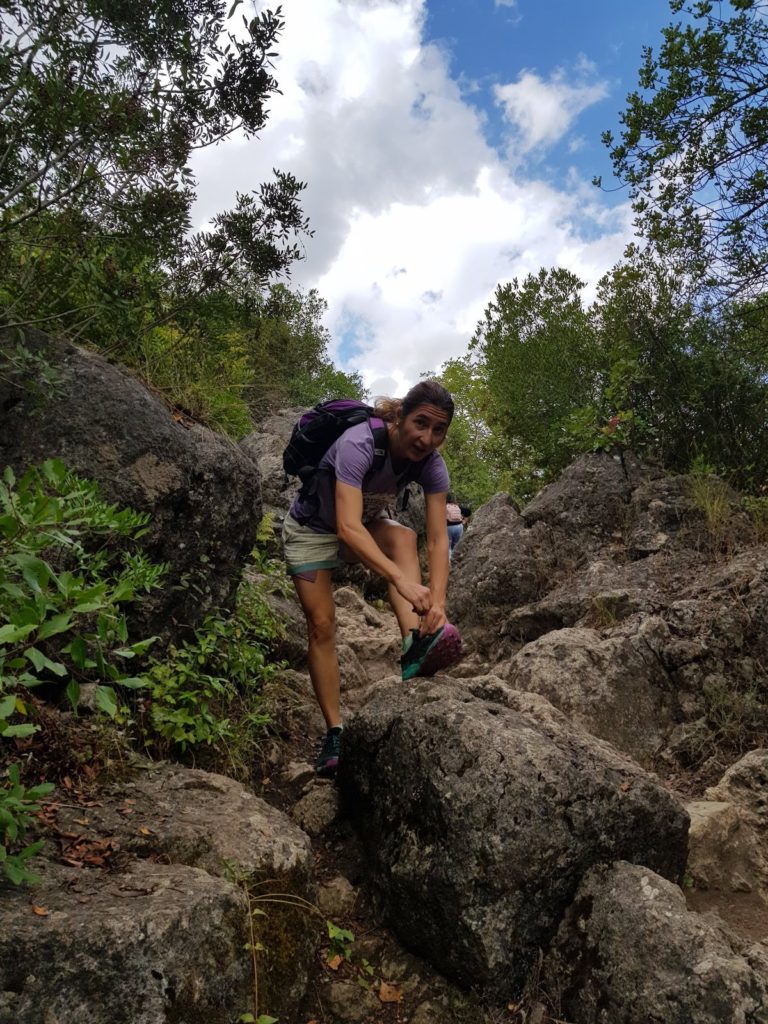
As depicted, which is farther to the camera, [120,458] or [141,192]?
[141,192]

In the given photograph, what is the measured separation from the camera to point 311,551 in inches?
175

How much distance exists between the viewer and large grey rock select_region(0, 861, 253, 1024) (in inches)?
81.7

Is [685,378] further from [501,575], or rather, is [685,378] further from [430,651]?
[430,651]

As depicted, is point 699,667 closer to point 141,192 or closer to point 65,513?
point 65,513

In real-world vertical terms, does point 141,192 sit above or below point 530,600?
above

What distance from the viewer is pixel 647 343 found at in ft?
29.6

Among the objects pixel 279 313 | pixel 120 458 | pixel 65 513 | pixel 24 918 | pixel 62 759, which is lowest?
pixel 24 918

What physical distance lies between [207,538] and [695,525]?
18.5 feet

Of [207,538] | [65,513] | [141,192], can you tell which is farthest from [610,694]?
[141,192]

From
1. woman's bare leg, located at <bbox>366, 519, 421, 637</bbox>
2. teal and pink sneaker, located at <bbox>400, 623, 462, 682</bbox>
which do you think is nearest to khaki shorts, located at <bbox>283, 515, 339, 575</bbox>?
woman's bare leg, located at <bbox>366, 519, 421, 637</bbox>

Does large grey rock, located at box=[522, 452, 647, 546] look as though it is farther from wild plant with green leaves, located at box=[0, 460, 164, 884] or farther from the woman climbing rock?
wild plant with green leaves, located at box=[0, 460, 164, 884]

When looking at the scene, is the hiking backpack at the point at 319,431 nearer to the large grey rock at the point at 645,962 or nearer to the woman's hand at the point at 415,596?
the woman's hand at the point at 415,596

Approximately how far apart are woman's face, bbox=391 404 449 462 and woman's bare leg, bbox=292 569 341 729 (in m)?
1.02

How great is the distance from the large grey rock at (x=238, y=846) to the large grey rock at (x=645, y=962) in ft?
3.93
